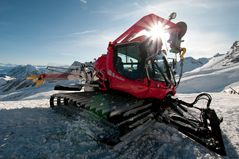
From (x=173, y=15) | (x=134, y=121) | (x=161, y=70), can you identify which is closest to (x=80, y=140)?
(x=134, y=121)

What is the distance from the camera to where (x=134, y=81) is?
6.22 metres

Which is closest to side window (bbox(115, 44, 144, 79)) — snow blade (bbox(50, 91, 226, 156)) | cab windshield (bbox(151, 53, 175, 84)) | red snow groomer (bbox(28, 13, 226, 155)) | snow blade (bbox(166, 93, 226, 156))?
red snow groomer (bbox(28, 13, 226, 155))

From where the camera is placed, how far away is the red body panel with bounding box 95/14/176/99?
20.1ft

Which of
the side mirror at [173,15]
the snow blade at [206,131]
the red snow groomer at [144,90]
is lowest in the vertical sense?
the snow blade at [206,131]

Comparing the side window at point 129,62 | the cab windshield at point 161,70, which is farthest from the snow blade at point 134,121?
the cab windshield at point 161,70

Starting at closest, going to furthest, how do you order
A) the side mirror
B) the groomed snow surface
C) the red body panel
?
1. the groomed snow surface
2. the red body panel
3. the side mirror

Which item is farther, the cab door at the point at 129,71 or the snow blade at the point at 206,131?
the cab door at the point at 129,71

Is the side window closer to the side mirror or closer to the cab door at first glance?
the cab door

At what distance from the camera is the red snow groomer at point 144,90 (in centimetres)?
522

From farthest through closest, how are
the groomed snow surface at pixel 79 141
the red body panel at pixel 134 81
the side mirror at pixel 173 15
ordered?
the side mirror at pixel 173 15 → the red body panel at pixel 134 81 → the groomed snow surface at pixel 79 141

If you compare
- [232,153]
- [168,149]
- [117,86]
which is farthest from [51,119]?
[232,153]

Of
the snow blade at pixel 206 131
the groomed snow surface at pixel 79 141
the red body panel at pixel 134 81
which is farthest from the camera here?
the red body panel at pixel 134 81

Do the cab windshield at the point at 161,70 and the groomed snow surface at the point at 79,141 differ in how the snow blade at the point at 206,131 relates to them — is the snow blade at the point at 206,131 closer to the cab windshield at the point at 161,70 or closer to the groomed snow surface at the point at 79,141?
the groomed snow surface at the point at 79,141

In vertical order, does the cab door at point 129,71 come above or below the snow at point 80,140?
above
